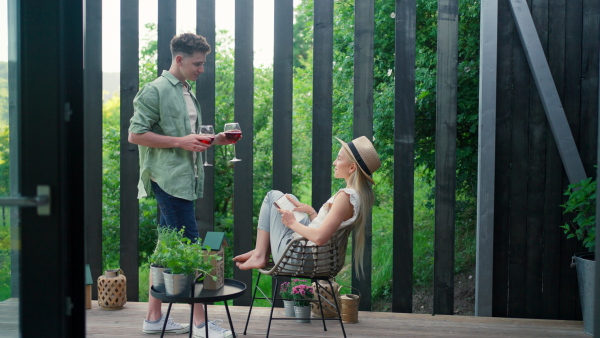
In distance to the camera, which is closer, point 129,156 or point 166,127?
point 166,127

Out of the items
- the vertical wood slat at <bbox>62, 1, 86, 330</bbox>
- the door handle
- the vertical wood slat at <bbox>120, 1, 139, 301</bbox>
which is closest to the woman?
the vertical wood slat at <bbox>120, 1, 139, 301</bbox>

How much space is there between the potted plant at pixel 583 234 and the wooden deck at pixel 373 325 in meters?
0.16

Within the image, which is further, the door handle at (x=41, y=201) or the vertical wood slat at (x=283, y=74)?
the vertical wood slat at (x=283, y=74)

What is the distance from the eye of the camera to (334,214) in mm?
3012

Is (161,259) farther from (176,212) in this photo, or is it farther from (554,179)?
(554,179)

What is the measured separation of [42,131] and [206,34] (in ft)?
7.38

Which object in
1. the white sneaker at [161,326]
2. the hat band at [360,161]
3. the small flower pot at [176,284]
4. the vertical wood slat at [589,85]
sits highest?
the vertical wood slat at [589,85]

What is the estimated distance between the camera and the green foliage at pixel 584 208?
3.23 metres

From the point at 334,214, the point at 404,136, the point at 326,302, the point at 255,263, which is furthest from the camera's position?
the point at 404,136

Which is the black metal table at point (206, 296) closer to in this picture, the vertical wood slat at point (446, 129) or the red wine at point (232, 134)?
the red wine at point (232, 134)

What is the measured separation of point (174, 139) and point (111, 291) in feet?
3.84

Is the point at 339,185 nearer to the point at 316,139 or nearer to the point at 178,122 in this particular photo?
the point at 316,139

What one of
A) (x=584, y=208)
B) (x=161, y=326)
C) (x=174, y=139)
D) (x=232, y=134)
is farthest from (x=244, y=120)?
(x=584, y=208)

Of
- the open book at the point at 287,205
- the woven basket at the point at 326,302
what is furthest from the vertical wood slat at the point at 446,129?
the open book at the point at 287,205
